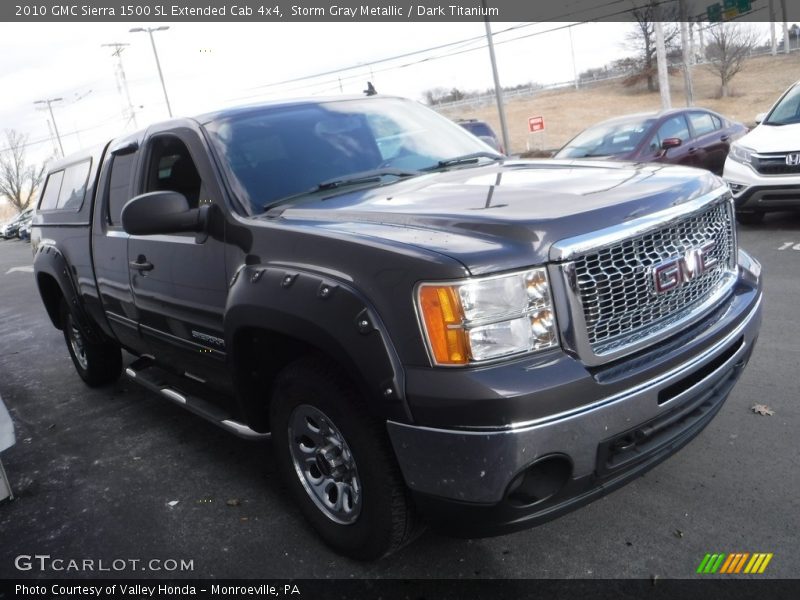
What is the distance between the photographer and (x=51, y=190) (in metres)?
5.80

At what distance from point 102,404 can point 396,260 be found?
403 cm

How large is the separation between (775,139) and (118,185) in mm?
7331

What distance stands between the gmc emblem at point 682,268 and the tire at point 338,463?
1.10 metres

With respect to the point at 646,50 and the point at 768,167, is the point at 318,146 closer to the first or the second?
the point at 768,167

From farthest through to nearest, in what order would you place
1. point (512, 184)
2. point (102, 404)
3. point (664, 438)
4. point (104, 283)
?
1. point (102, 404)
2. point (104, 283)
3. point (512, 184)
4. point (664, 438)

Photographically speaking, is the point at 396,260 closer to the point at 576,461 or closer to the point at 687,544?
the point at 576,461

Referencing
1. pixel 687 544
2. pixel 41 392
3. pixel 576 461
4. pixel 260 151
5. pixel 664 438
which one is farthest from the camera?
pixel 41 392

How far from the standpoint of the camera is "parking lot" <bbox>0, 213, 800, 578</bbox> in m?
2.78

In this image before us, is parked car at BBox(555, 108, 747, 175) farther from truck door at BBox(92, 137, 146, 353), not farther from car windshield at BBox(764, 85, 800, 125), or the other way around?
truck door at BBox(92, 137, 146, 353)

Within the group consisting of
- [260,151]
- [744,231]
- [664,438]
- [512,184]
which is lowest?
[744,231]

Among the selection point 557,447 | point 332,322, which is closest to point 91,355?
point 332,322

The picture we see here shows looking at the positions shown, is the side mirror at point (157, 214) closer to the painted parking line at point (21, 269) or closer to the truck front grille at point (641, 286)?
the truck front grille at point (641, 286)

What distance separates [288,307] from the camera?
2607 millimetres

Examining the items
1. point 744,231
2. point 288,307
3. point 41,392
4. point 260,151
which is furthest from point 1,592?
point 744,231
